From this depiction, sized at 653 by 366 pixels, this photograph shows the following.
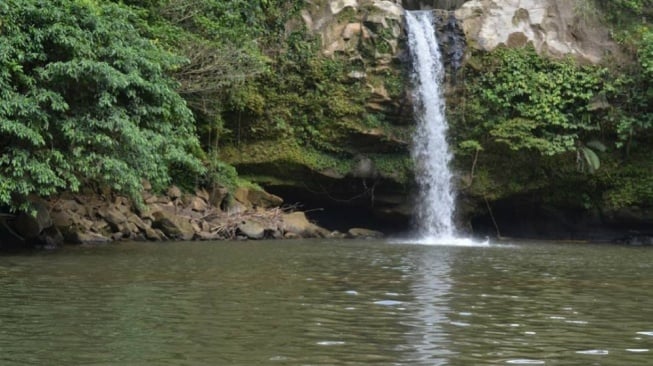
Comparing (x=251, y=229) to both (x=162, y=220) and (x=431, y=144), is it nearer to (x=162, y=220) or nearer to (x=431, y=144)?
(x=162, y=220)

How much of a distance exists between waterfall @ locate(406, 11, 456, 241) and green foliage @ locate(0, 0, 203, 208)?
1125cm

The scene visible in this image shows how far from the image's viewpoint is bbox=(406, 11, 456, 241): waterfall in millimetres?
26406

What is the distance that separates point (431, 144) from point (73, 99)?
13.3 metres

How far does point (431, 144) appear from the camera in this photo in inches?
1045

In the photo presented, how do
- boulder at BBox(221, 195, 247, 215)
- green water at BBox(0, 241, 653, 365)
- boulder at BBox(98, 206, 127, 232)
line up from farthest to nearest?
boulder at BBox(221, 195, 247, 215)
boulder at BBox(98, 206, 127, 232)
green water at BBox(0, 241, 653, 365)

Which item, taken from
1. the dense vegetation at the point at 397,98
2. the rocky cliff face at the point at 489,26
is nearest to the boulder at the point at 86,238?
the dense vegetation at the point at 397,98

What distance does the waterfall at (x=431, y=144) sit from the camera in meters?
26.4

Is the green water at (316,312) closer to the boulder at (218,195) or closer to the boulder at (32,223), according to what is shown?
the boulder at (32,223)

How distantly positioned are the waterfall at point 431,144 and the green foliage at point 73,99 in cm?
1125

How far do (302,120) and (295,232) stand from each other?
3.66 m

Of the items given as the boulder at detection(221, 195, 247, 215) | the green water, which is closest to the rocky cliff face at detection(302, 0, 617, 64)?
the boulder at detection(221, 195, 247, 215)

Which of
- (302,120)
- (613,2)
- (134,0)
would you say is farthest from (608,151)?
(134,0)

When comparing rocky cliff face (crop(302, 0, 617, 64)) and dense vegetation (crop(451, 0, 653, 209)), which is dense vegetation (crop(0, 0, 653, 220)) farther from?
rocky cliff face (crop(302, 0, 617, 64))

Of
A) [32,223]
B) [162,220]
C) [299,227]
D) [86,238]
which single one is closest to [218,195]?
[299,227]
